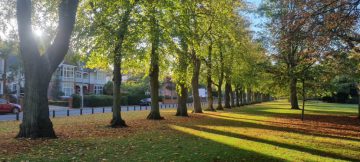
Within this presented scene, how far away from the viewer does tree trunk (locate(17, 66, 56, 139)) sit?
1348 centimetres

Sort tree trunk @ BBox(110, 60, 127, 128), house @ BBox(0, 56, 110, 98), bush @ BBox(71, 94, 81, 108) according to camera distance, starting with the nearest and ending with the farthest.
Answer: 1. tree trunk @ BBox(110, 60, 127, 128)
2. bush @ BBox(71, 94, 81, 108)
3. house @ BBox(0, 56, 110, 98)

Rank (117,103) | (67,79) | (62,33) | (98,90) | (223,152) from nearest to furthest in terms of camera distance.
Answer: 1. (223,152)
2. (62,33)
3. (117,103)
4. (67,79)
5. (98,90)

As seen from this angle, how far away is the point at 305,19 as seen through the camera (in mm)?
13727

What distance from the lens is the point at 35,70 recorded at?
13688 mm

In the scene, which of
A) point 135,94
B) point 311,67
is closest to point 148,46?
point 311,67

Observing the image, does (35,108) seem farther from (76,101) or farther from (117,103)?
(76,101)

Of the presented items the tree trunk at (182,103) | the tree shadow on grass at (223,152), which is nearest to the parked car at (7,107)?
the tree trunk at (182,103)

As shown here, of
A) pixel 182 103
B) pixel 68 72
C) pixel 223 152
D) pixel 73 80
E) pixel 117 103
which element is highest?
pixel 68 72

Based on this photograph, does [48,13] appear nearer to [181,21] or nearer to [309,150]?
[181,21]

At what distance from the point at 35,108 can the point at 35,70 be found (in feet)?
4.72

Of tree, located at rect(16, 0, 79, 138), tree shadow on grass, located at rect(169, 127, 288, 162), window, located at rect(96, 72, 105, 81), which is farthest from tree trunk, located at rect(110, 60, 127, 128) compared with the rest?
window, located at rect(96, 72, 105, 81)

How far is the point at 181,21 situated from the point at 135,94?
50386 millimetres

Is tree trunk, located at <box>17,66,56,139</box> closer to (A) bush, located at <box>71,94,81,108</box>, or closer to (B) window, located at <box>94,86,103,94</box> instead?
(A) bush, located at <box>71,94,81,108</box>

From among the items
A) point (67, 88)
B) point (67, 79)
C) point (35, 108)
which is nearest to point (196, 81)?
point (35, 108)
